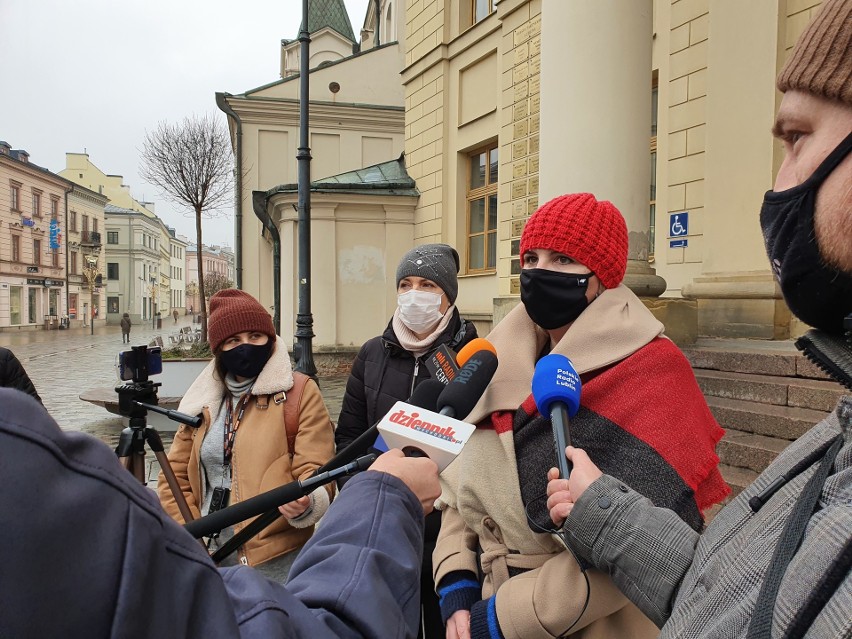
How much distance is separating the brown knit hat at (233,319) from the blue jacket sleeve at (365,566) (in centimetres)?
159

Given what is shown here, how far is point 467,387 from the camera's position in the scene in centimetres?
144

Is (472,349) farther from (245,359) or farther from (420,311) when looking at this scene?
(245,359)

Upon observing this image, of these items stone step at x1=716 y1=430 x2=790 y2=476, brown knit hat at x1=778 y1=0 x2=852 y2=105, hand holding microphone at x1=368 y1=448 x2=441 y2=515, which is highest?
brown knit hat at x1=778 y1=0 x2=852 y2=105

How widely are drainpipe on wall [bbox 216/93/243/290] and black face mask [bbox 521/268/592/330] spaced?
1430 cm

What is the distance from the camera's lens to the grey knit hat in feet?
9.57

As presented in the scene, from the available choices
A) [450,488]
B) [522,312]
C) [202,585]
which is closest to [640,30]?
[522,312]

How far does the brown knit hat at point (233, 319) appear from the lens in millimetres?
2506

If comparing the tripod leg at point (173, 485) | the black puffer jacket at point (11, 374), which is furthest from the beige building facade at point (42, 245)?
the tripod leg at point (173, 485)

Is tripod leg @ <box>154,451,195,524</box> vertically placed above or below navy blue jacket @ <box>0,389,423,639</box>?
below

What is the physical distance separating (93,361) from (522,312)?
63.1 feet

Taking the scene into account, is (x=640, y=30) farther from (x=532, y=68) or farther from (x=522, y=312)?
(x=522, y=312)

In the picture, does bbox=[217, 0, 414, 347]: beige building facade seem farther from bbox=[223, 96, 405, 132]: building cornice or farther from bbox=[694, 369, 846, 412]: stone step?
bbox=[694, 369, 846, 412]: stone step

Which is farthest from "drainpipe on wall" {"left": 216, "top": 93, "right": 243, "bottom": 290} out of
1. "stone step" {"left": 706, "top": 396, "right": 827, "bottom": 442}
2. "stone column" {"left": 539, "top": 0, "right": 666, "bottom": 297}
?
"stone step" {"left": 706, "top": 396, "right": 827, "bottom": 442}

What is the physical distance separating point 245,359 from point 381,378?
0.65 m
